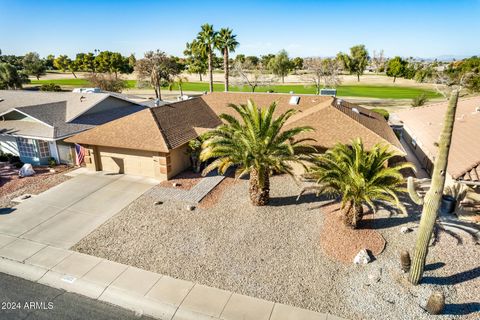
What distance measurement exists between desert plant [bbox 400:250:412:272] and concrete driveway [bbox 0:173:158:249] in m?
14.5

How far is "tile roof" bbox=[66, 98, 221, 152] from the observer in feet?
70.0

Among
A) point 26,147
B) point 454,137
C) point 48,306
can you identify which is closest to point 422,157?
point 454,137

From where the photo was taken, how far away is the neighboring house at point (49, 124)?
80.6ft

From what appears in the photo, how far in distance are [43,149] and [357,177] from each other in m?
24.1

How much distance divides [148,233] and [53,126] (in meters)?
15.6

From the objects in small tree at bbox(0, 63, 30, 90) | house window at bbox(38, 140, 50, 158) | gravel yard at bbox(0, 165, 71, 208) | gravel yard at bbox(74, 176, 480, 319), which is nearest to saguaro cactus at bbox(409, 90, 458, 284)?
gravel yard at bbox(74, 176, 480, 319)

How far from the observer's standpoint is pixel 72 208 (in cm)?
1784

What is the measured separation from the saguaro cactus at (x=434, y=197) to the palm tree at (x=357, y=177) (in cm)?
266

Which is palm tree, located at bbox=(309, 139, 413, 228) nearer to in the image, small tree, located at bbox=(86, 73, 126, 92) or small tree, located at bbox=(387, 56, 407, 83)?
small tree, located at bbox=(86, 73, 126, 92)

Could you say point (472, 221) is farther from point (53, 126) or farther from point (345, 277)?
point (53, 126)

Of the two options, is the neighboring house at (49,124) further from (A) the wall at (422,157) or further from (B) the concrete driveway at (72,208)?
(A) the wall at (422,157)

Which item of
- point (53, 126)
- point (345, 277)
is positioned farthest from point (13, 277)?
point (53, 126)

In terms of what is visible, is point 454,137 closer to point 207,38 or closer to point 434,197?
point 434,197

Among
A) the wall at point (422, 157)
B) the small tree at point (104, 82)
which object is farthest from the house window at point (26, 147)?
the small tree at point (104, 82)
